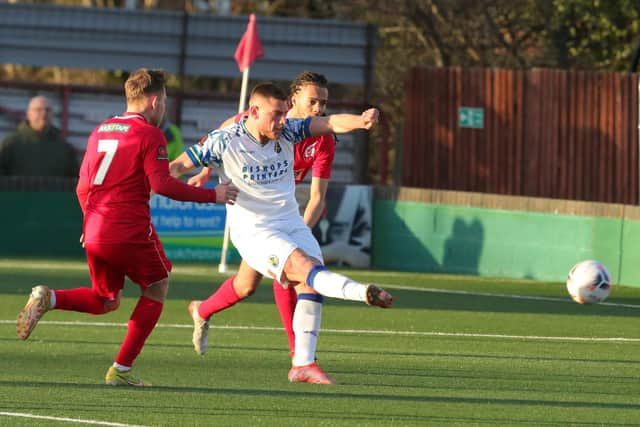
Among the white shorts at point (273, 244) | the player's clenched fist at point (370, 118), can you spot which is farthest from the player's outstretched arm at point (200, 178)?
the player's clenched fist at point (370, 118)

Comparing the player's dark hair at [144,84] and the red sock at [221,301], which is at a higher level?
the player's dark hair at [144,84]

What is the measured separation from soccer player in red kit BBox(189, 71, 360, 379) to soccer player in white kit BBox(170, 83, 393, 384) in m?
0.39

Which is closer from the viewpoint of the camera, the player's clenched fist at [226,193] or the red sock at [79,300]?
the player's clenched fist at [226,193]

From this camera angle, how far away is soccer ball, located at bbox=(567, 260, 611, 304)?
39.4ft

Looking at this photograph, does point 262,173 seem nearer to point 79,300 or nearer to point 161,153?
point 161,153

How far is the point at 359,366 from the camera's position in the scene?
10789 millimetres

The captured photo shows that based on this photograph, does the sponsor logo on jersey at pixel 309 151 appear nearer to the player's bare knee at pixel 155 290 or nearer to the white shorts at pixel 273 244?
the white shorts at pixel 273 244

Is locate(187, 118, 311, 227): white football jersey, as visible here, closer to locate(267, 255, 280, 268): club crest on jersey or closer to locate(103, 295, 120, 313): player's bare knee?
locate(267, 255, 280, 268): club crest on jersey

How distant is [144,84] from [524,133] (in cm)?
1282

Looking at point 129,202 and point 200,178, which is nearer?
point 129,202

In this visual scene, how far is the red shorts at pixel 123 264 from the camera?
9.59m

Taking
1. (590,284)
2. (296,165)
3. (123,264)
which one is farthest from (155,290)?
(590,284)

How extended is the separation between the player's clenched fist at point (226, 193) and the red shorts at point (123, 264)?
54cm

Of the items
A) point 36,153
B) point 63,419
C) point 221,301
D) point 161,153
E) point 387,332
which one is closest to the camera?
point 63,419
